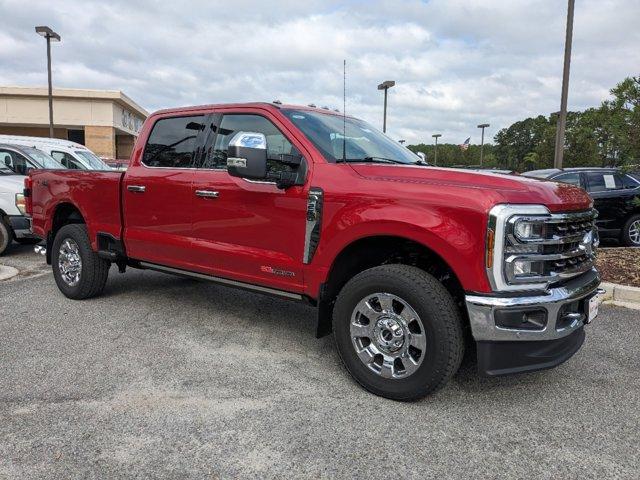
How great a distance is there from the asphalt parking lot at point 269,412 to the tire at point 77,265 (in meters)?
0.77

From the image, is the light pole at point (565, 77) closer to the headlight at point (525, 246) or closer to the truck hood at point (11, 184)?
the headlight at point (525, 246)

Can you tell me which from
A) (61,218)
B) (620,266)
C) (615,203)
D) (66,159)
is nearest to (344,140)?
(61,218)

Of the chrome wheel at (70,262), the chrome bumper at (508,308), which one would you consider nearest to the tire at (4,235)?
the chrome wheel at (70,262)

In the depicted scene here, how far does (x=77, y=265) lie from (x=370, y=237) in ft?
12.1

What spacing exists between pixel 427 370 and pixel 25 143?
1099 centimetres

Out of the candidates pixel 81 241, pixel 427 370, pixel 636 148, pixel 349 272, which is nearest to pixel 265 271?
pixel 349 272

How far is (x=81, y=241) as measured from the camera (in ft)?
18.0

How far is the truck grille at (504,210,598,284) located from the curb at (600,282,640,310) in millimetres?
2889

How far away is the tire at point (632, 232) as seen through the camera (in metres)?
9.18

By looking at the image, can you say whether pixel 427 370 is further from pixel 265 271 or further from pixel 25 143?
pixel 25 143

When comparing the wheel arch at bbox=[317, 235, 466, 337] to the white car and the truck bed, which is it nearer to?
the truck bed

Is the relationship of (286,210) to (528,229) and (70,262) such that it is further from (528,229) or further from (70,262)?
(70,262)

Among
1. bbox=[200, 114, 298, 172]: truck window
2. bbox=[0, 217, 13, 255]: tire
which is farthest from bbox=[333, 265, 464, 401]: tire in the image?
bbox=[0, 217, 13, 255]: tire

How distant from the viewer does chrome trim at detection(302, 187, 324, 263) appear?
3580 millimetres
